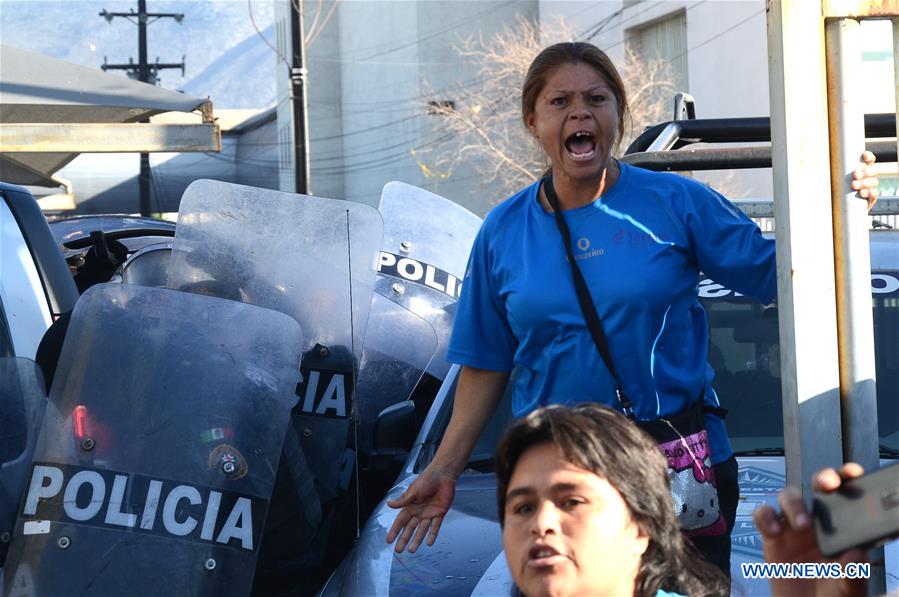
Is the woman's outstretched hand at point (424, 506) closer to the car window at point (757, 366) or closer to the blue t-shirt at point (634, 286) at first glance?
the blue t-shirt at point (634, 286)

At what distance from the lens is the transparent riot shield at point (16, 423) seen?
319 cm

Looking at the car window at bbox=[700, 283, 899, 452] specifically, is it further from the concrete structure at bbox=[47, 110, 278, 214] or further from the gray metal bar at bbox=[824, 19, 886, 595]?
the concrete structure at bbox=[47, 110, 278, 214]

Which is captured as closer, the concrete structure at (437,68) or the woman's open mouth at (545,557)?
the woman's open mouth at (545,557)

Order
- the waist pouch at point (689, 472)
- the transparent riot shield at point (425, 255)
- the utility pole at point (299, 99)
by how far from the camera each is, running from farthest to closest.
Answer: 1. the utility pole at point (299, 99)
2. the transparent riot shield at point (425, 255)
3. the waist pouch at point (689, 472)

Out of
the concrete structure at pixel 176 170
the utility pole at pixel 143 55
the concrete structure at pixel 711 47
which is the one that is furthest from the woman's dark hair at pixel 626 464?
the concrete structure at pixel 176 170

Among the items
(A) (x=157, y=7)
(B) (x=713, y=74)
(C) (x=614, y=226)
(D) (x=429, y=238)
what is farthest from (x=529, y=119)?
(A) (x=157, y=7)

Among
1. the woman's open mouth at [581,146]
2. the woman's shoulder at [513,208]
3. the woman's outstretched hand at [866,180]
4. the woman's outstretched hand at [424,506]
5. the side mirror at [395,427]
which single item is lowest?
the woman's outstretched hand at [424,506]

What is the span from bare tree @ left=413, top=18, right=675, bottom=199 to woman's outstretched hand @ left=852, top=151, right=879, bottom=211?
66.7ft

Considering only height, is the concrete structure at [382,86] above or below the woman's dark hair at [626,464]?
above

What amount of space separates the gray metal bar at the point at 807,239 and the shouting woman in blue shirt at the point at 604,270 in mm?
526

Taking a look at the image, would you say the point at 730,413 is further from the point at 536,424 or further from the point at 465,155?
the point at 465,155

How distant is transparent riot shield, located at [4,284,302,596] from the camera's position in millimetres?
2975

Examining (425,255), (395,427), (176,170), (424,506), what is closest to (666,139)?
(425,255)

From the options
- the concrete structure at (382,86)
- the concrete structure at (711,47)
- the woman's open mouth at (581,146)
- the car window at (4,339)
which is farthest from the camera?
the concrete structure at (382,86)
